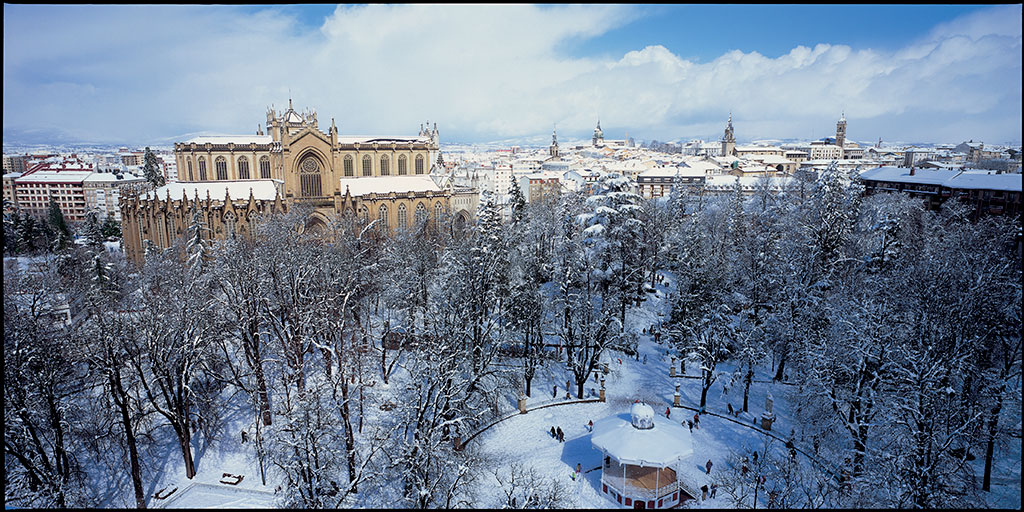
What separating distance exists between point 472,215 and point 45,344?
47754 millimetres

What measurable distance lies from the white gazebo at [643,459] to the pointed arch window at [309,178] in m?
38.9

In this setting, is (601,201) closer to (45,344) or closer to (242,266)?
(242,266)

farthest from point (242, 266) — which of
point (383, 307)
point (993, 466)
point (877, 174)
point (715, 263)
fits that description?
point (877, 174)

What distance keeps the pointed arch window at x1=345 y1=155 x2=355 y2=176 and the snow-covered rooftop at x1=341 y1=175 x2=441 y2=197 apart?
131 centimetres

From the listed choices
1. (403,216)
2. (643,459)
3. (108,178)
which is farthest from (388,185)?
(108,178)

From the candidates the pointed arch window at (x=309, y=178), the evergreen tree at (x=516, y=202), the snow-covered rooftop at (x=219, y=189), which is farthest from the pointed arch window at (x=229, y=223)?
the evergreen tree at (x=516, y=202)

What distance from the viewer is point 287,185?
47719mm

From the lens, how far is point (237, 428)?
2167 cm

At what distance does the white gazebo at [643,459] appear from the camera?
17.3m

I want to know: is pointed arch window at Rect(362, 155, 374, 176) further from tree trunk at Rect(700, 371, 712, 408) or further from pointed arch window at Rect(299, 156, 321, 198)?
tree trunk at Rect(700, 371, 712, 408)

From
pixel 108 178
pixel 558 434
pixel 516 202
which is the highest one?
pixel 108 178

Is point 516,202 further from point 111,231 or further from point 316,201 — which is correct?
point 111,231

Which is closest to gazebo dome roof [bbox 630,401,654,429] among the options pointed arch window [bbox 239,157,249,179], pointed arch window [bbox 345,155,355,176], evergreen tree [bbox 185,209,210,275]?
evergreen tree [bbox 185,209,210,275]

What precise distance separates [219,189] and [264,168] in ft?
19.4
